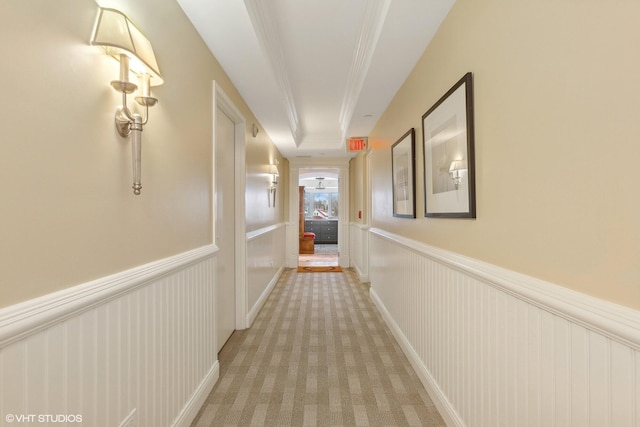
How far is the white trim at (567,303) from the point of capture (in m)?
0.72

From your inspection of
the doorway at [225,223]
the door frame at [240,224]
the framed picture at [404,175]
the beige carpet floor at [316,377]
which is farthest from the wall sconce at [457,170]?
the door frame at [240,224]

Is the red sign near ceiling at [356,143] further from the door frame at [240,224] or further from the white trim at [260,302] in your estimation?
the white trim at [260,302]

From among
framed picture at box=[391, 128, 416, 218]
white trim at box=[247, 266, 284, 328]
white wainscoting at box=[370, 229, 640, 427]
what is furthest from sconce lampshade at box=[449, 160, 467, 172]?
white trim at box=[247, 266, 284, 328]

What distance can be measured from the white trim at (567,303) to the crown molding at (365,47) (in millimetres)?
1425

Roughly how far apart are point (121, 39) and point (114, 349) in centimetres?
107

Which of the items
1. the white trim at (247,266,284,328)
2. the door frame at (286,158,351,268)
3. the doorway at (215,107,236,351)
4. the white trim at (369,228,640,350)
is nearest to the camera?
the white trim at (369,228,640,350)

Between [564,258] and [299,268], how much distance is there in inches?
228

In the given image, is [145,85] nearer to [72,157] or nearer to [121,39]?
[121,39]

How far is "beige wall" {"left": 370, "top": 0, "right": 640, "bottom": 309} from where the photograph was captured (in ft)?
2.45

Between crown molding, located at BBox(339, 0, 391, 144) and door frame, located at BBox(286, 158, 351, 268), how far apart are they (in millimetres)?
2876

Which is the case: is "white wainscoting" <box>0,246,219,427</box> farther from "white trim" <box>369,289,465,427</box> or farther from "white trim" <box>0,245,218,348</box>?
"white trim" <box>369,289,465,427</box>

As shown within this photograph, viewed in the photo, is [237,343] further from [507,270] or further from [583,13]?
[583,13]

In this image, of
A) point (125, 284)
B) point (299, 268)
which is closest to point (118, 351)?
point (125, 284)

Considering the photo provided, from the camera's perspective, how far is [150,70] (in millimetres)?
1217
